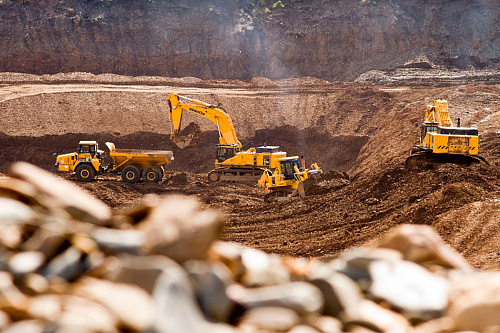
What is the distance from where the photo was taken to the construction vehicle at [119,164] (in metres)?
22.7

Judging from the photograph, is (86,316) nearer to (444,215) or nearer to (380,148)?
(444,215)

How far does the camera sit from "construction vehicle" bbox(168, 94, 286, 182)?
2331 centimetres

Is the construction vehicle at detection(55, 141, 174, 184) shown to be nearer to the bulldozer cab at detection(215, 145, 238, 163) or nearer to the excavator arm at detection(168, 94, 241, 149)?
the excavator arm at detection(168, 94, 241, 149)

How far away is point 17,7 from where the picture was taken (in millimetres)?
44125

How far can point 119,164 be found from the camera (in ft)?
75.2

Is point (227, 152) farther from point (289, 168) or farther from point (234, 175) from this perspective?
point (289, 168)

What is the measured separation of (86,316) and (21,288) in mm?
720

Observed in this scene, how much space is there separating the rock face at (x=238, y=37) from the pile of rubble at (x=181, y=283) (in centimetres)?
4103

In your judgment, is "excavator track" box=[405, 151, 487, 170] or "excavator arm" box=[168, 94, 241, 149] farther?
"excavator arm" box=[168, 94, 241, 149]

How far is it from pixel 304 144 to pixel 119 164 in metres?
11.7

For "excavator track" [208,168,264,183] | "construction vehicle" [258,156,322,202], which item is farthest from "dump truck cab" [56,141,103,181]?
"construction vehicle" [258,156,322,202]

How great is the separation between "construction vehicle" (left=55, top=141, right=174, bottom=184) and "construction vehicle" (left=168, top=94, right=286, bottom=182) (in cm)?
182

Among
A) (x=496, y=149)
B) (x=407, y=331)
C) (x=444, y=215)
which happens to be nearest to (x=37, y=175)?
(x=407, y=331)

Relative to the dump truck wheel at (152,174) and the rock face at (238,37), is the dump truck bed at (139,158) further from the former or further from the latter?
the rock face at (238,37)
